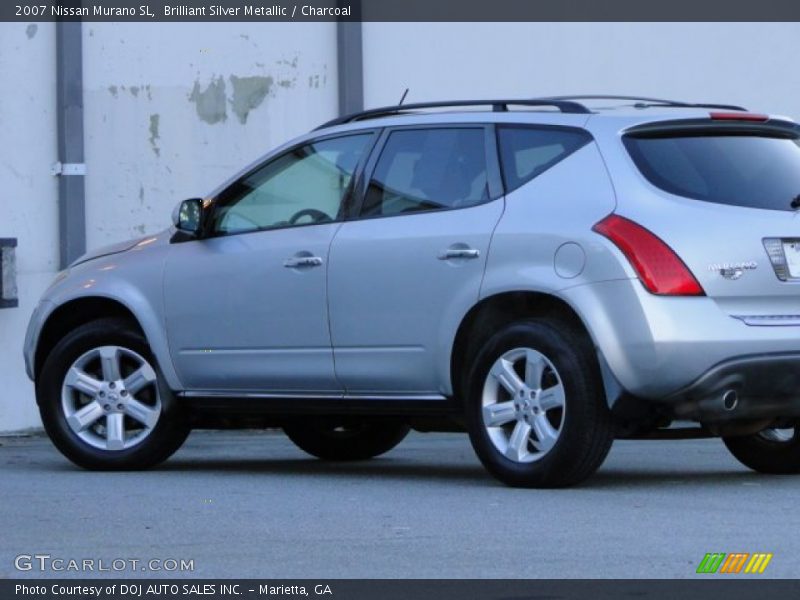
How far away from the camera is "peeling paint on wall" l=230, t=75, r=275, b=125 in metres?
14.6

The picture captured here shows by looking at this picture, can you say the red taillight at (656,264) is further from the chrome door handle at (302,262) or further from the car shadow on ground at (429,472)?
the chrome door handle at (302,262)

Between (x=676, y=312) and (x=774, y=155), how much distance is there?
1111mm

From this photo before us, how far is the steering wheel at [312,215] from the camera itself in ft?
32.2

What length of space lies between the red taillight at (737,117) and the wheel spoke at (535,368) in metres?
1.34

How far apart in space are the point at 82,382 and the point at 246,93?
464cm

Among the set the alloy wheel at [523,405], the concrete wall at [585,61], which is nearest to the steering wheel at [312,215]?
the alloy wheel at [523,405]

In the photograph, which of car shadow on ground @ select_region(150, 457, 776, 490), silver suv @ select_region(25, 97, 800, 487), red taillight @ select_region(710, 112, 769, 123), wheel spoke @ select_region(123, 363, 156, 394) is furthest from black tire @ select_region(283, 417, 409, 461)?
red taillight @ select_region(710, 112, 769, 123)

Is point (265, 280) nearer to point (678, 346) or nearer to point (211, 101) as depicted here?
point (678, 346)

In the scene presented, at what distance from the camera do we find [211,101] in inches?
572

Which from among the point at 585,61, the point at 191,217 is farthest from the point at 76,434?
the point at 585,61

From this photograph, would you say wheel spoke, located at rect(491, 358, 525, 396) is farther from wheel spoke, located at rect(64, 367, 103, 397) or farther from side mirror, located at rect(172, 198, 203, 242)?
wheel spoke, located at rect(64, 367, 103, 397)

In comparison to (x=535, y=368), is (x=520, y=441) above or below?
below
